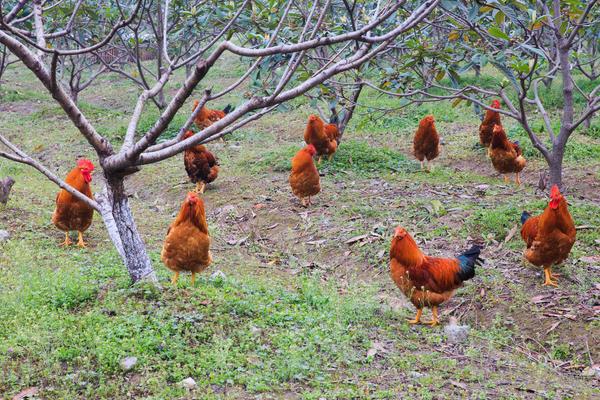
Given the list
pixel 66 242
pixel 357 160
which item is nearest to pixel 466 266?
pixel 66 242

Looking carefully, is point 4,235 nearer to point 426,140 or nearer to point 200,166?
point 200,166

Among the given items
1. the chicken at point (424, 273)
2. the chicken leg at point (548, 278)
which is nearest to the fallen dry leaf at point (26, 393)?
the chicken at point (424, 273)

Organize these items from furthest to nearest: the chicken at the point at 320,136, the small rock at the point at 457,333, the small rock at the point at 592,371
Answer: the chicken at the point at 320,136
the small rock at the point at 457,333
the small rock at the point at 592,371

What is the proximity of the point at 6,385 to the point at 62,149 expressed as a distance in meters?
10.0

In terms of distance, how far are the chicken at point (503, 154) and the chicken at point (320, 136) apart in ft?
8.83

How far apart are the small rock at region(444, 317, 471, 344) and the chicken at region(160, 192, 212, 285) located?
7.44ft

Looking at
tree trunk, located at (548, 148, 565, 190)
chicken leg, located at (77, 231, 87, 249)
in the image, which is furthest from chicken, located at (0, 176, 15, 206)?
tree trunk, located at (548, 148, 565, 190)

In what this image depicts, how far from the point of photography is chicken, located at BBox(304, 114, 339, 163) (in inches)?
415

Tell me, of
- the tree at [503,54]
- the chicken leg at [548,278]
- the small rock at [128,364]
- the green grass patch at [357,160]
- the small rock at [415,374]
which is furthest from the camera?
the green grass patch at [357,160]

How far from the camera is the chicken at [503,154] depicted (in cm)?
949

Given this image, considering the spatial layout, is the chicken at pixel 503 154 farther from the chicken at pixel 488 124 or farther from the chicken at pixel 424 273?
the chicken at pixel 424 273

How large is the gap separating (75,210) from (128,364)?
3206 millimetres

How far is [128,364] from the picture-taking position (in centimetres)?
427

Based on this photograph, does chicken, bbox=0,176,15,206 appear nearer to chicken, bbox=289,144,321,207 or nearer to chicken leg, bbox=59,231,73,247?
chicken leg, bbox=59,231,73,247
